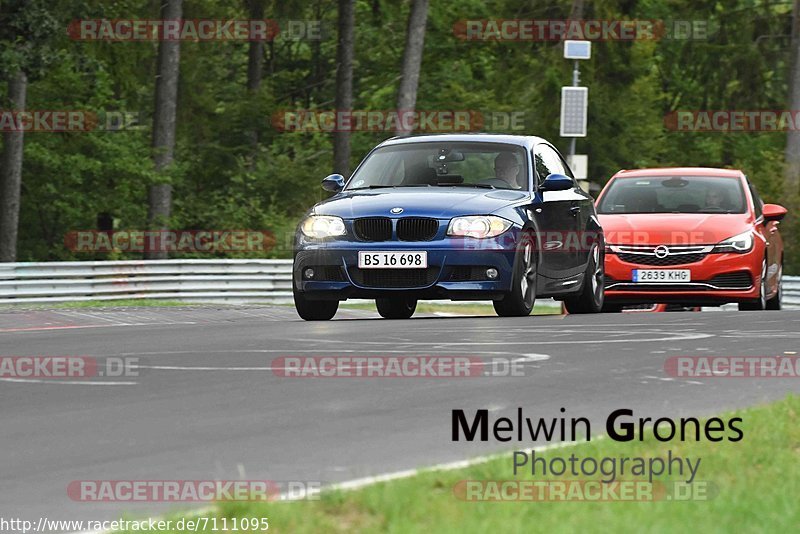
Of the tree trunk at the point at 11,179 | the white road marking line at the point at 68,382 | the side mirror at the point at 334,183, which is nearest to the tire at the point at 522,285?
the side mirror at the point at 334,183

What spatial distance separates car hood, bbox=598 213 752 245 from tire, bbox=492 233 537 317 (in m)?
2.83

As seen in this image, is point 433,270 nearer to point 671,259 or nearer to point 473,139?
point 473,139

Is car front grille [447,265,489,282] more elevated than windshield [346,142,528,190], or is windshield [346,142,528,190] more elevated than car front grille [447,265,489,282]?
windshield [346,142,528,190]

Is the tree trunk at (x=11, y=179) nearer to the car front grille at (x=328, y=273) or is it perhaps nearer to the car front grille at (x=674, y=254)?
the car front grille at (x=674, y=254)

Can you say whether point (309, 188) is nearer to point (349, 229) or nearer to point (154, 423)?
point (349, 229)

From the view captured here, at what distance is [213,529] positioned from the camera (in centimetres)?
602

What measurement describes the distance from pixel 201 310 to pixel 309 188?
26.5 m

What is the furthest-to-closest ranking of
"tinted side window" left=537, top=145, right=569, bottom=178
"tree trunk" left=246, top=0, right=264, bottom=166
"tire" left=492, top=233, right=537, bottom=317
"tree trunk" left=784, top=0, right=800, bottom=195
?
"tree trunk" left=246, top=0, right=264, bottom=166 → "tree trunk" left=784, top=0, right=800, bottom=195 → "tinted side window" left=537, top=145, right=569, bottom=178 → "tire" left=492, top=233, right=537, bottom=317

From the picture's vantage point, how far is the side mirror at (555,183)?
16.3m

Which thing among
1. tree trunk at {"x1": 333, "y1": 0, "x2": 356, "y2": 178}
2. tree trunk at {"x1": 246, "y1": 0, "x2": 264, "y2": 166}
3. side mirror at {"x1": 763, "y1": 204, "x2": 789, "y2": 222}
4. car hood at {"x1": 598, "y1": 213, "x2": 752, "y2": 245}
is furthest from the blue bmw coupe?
tree trunk at {"x1": 246, "y1": 0, "x2": 264, "y2": 166}

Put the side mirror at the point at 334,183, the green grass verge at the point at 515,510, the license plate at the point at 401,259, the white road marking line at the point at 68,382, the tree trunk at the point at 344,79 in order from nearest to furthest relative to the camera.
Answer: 1. the green grass verge at the point at 515,510
2. the white road marking line at the point at 68,382
3. the license plate at the point at 401,259
4. the side mirror at the point at 334,183
5. the tree trunk at the point at 344,79

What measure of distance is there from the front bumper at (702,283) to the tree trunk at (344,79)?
91.1ft

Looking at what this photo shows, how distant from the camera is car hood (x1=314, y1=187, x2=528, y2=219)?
49.6ft

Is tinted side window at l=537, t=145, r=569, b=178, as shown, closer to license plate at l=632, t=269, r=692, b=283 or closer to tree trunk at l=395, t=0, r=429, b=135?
license plate at l=632, t=269, r=692, b=283
